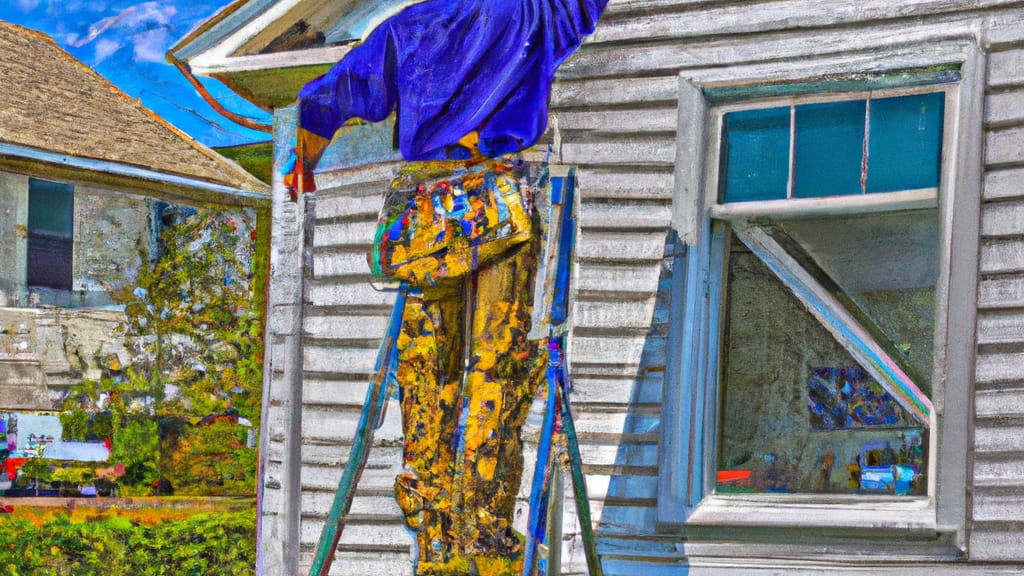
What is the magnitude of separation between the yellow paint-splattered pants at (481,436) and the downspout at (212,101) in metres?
1.43

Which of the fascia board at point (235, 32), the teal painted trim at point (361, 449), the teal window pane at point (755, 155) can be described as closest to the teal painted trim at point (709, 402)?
the teal window pane at point (755, 155)

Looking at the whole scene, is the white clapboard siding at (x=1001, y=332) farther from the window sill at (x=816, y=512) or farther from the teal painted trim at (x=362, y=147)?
the teal painted trim at (x=362, y=147)

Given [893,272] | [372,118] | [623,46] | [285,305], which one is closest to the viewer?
[893,272]

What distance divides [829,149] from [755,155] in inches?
9.0

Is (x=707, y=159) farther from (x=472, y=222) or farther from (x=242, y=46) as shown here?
(x=242, y=46)

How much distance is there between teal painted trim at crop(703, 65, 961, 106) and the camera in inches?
130

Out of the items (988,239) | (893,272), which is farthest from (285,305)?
(988,239)

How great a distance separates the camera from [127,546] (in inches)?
179

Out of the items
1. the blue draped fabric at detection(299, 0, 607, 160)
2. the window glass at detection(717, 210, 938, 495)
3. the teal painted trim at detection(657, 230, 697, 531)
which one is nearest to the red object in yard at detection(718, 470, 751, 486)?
the window glass at detection(717, 210, 938, 495)

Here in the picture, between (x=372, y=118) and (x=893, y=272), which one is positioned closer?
(x=893, y=272)

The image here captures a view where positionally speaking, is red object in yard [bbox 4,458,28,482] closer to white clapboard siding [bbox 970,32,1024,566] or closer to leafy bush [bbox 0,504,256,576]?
leafy bush [bbox 0,504,256,576]

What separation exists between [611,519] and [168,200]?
2.29 m

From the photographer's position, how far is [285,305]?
13.9ft

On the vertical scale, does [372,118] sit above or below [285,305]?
above
